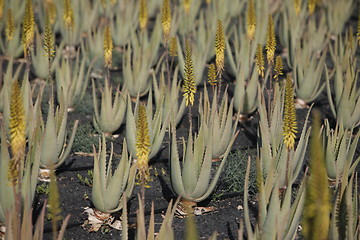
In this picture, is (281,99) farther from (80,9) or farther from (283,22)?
(80,9)

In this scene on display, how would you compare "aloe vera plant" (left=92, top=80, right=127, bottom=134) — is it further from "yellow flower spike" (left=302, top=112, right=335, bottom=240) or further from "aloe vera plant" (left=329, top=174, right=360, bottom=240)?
"yellow flower spike" (left=302, top=112, right=335, bottom=240)

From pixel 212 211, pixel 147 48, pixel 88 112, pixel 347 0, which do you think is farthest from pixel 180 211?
pixel 347 0

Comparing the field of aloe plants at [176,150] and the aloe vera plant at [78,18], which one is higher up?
the aloe vera plant at [78,18]

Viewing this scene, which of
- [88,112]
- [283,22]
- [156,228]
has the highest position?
[283,22]

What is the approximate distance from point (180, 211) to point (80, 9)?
9.77 ft

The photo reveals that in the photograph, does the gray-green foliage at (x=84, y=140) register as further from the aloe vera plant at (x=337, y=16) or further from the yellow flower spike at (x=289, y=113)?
the aloe vera plant at (x=337, y=16)

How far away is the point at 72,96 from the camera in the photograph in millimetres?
4219

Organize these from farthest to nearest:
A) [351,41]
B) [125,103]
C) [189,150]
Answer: [351,41] < [125,103] < [189,150]

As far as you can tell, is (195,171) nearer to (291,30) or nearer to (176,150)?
(176,150)

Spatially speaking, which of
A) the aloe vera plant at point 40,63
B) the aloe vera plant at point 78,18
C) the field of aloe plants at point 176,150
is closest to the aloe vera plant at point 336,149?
the field of aloe plants at point 176,150

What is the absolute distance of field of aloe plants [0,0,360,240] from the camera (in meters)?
2.24

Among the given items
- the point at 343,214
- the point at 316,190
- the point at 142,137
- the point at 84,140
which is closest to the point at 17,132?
the point at 142,137

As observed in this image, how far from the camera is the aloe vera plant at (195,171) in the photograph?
2.91 m

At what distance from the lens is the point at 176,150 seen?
2.86 m
